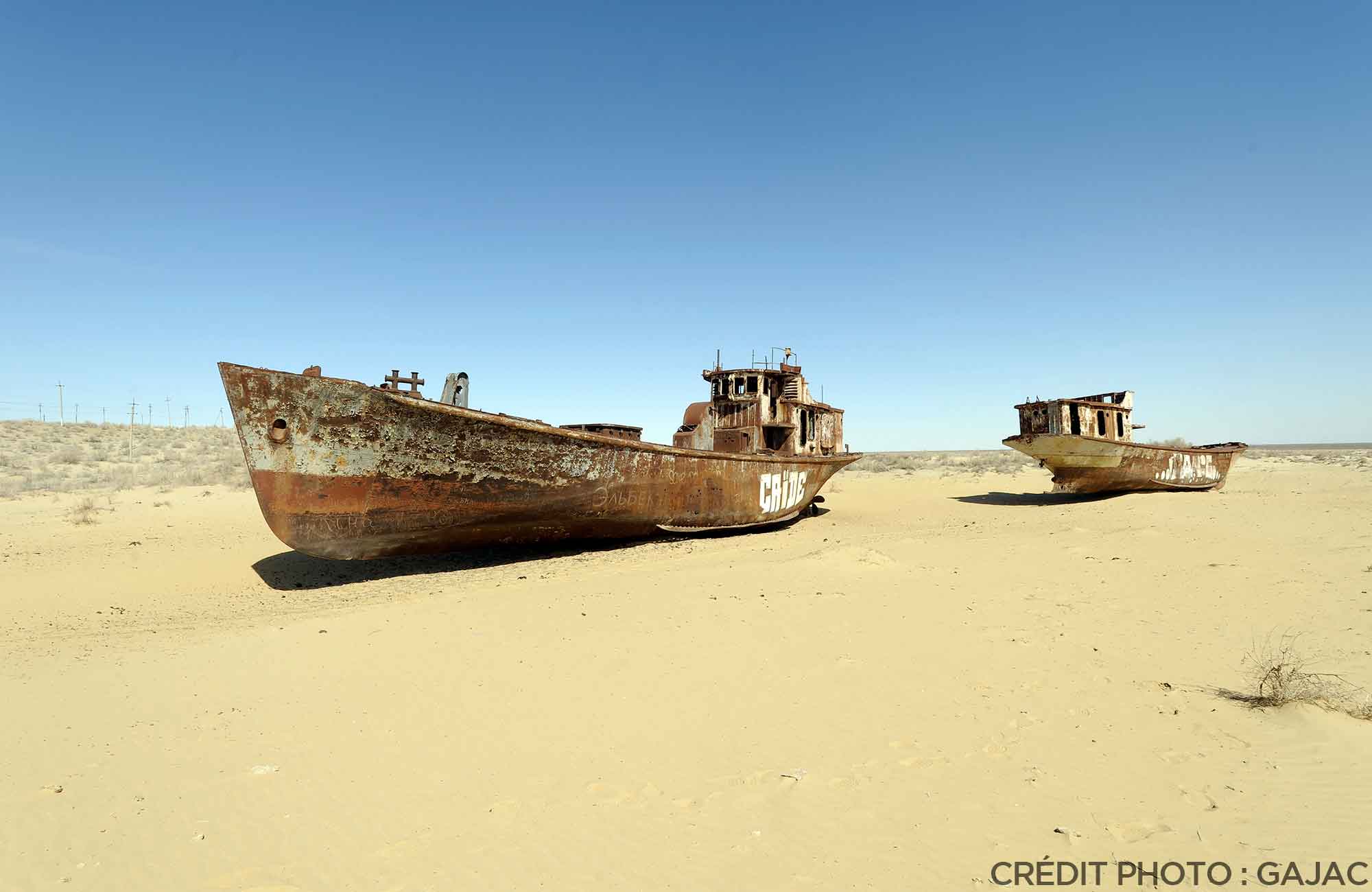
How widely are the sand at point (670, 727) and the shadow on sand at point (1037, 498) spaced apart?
912cm

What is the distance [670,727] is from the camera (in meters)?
4.01

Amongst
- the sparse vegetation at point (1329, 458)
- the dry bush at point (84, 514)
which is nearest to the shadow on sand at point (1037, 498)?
the dry bush at point (84, 514)

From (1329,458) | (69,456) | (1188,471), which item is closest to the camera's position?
(1188,471)

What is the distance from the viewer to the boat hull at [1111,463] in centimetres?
1639

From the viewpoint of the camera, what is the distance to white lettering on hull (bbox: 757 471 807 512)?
12867 mm

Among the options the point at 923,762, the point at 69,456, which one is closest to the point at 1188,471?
the point at 923,762

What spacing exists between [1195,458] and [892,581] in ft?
55.8

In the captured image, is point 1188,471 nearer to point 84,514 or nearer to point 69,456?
point 84,514

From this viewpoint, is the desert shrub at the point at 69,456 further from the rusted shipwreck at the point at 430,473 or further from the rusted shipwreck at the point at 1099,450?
the rusted shipwreck at the point at 1099,450

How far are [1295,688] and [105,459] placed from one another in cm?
3800

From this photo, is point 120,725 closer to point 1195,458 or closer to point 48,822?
point 48,822

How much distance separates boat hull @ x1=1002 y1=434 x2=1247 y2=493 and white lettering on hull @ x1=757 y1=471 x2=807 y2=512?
6.68m

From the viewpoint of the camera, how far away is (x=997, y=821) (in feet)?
9.59

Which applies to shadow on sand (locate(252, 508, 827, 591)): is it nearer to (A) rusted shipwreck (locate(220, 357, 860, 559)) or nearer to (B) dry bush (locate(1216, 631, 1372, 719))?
(A) rusted shipwreck (locate(220, 357, 860, 559))
